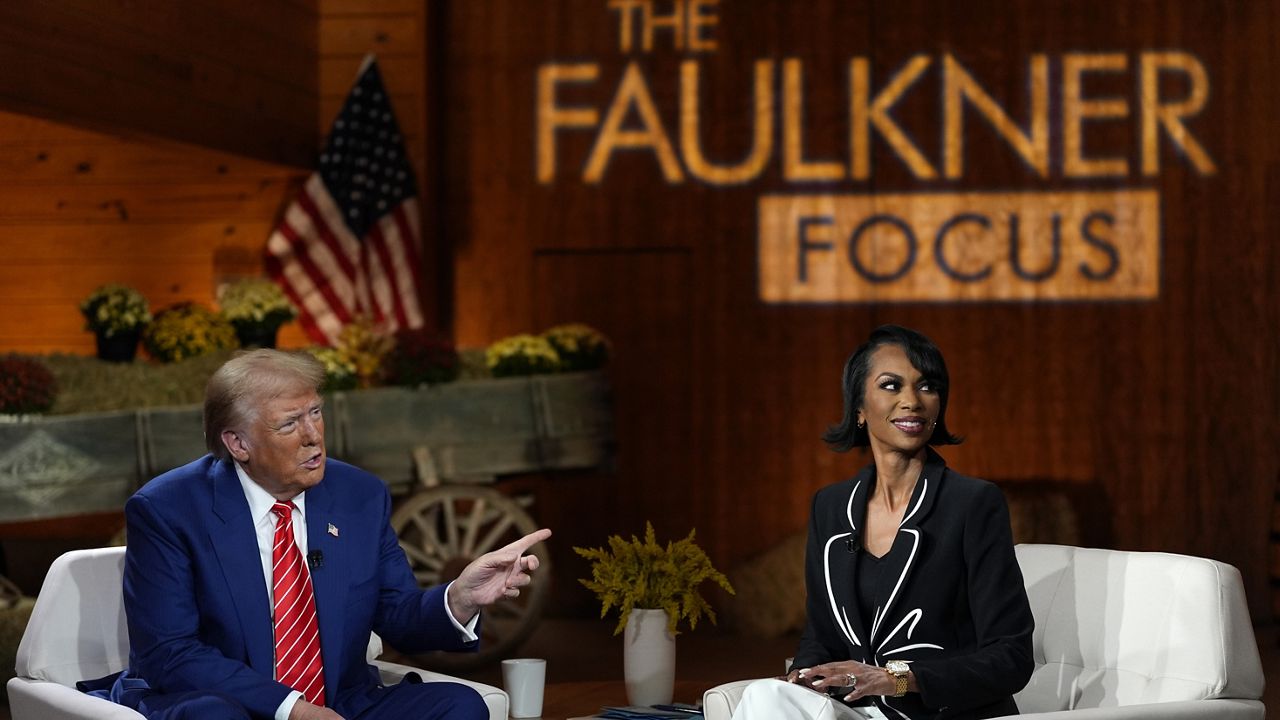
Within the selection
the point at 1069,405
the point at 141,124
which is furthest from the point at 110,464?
the point at 1069,405

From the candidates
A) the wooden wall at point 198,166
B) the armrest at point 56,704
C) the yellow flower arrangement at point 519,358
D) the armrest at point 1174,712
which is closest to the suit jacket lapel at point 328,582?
the armrest at point 56,704

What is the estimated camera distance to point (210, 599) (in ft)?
9.95

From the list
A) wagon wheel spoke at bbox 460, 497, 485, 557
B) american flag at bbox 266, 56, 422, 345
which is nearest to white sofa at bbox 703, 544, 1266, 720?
wagon wheel spoke at bbox 460, 497, 485, 557

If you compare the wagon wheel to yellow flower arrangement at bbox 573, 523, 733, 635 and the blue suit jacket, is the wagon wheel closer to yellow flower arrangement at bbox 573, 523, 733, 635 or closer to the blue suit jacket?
yellow flower arrangement at bbox 573, 523, 733, 635

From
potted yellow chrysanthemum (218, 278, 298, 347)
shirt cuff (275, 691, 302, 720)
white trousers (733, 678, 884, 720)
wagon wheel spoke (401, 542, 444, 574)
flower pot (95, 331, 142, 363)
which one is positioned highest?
potted yellow chrysanthemum (218, 278, 298, 347)

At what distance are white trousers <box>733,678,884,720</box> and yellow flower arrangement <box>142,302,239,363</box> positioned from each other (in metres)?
3.90

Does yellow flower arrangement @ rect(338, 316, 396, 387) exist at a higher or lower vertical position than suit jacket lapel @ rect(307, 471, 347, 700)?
higher

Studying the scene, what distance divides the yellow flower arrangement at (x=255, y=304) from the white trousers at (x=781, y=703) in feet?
13.5

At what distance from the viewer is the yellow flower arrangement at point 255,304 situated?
6.46 m

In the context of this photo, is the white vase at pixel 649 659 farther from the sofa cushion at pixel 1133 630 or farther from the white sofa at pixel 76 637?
the sofa cushion at pixel 1133 630

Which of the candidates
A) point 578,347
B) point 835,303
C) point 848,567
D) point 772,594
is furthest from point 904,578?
point 835,303

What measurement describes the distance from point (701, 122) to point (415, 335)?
7.38ft

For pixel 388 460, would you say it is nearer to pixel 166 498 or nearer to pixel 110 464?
pixel 110 464

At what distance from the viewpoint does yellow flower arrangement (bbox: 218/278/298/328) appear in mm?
6465
